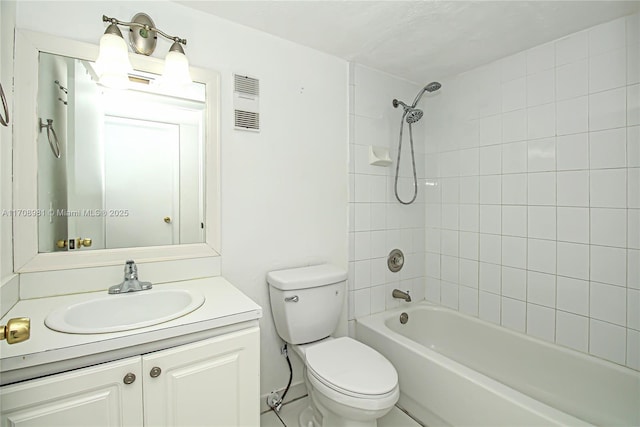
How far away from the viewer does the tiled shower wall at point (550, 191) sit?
151 cm

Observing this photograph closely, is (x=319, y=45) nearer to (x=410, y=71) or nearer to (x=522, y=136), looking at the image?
(x=410, y=71)

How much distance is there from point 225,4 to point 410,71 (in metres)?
1.31

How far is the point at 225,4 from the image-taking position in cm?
148

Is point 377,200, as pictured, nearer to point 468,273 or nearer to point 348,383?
point 468,273

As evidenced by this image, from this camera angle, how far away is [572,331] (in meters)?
1.67

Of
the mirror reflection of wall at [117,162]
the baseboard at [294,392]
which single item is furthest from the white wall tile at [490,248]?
the mirror reflection of wall at [117,162]

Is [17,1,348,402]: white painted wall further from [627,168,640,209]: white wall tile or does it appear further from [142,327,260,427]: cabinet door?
[627,168,640,209]: white wall tile

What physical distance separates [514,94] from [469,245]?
3.29 feet

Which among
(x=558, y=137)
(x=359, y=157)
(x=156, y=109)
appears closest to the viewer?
(x=156, y=109)

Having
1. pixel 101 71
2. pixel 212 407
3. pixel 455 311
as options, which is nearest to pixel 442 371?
pixel 455 311

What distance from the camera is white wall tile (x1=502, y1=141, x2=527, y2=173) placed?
1862mm

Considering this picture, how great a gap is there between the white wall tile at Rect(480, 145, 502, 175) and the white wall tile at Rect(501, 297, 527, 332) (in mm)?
822

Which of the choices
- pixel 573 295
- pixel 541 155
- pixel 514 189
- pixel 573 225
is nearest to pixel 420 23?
pixel 541 155

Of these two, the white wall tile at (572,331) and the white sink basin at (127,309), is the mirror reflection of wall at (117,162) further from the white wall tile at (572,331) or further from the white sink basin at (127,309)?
the white wall tile at (572,331)
